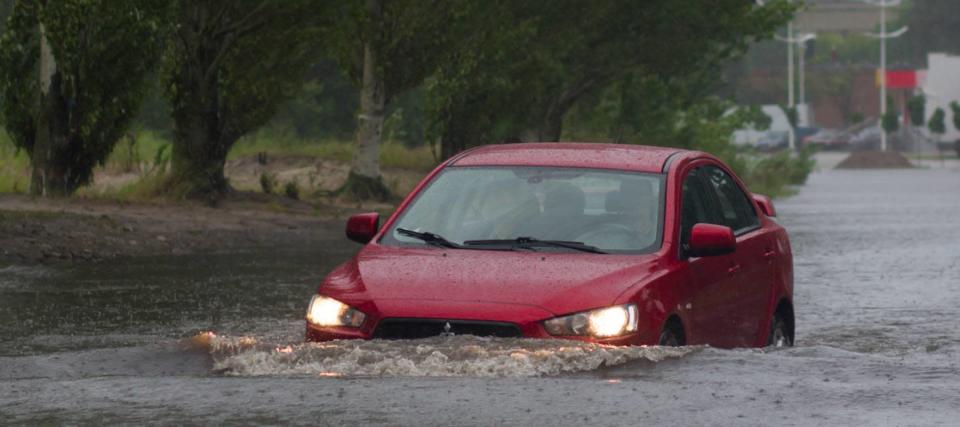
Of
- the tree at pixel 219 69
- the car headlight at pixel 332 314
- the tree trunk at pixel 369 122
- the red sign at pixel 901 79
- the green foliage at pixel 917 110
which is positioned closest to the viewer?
the car headlight at pixel 332 314

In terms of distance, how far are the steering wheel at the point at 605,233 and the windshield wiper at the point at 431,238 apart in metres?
0.61

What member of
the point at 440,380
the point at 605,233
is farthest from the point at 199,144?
the point at 440,380

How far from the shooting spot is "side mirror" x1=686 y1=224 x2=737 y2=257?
33.2 ft

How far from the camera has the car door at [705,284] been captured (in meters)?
10.2

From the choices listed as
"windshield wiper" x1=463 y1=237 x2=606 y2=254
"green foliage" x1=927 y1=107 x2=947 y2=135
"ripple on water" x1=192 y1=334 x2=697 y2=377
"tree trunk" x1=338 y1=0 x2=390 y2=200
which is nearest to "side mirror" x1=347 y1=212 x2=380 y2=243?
"windshield wiper" x1=463 y1=237 x2=606 y2=254

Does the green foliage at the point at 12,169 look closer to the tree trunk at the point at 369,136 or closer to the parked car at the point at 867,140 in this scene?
the tree trunk at the point at 369,136

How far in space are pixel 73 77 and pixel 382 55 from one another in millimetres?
9082

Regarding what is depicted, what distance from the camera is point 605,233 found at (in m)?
10.3

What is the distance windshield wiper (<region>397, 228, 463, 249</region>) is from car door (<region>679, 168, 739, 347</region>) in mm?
1127

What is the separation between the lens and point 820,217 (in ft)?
122

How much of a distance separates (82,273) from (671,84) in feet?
122

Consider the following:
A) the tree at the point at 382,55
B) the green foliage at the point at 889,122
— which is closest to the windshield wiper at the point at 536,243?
the tree at the point at 382,55

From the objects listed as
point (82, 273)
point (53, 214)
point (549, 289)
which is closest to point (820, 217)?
point (53, 214)

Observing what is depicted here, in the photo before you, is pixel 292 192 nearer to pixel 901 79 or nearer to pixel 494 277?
pixel 494 277
